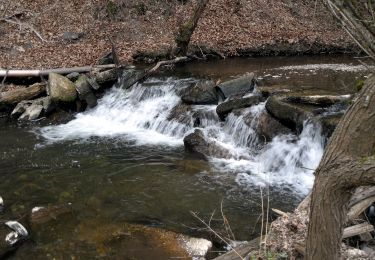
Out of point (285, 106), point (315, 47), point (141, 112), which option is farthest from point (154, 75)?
point (315, 47)

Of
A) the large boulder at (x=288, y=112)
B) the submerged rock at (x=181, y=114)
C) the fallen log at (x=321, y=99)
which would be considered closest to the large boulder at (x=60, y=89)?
the submerged rock at (x=181, y=114)

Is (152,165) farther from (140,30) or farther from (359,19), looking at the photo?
(140,30)

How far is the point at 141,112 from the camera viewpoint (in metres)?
12.8

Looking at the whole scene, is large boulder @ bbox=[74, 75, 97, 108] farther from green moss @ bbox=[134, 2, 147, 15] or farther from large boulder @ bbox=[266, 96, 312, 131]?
green moss @ bbox=[134, 2, 147, 15]

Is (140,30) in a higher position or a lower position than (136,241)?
higher

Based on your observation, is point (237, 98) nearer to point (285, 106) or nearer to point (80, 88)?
point (285, 106)

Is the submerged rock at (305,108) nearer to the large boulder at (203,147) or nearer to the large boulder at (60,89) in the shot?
the large boulder at (203,147)

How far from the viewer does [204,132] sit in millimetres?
10938

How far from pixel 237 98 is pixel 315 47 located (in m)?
7.93

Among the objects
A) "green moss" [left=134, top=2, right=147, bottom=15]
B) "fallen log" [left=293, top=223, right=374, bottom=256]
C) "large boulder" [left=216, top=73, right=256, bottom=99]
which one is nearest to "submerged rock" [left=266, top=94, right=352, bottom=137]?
"large boulder" [left=216, top=73, right=256, bottom=99]

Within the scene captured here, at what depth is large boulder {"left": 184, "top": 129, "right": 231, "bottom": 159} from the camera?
387 inches

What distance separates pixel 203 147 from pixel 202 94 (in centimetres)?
243

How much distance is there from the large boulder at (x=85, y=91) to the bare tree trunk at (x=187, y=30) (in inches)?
150

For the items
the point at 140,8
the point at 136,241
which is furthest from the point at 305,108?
the point at 140,8
